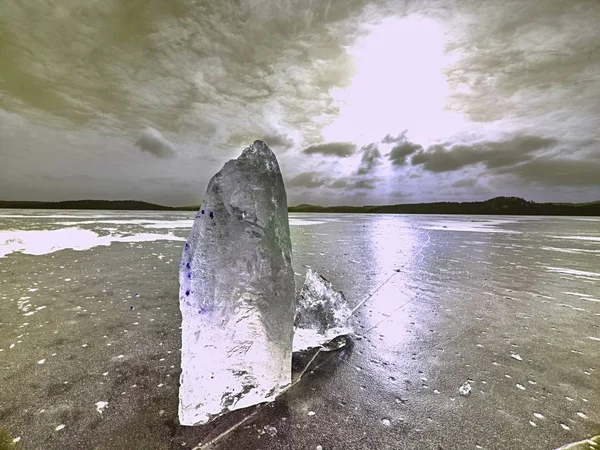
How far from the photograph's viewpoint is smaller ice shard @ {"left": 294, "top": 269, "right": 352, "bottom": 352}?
4.33 m

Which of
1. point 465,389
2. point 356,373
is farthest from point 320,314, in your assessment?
point 465,389

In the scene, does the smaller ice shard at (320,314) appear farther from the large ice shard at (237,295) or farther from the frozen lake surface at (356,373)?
the large ice shard at (237,295)

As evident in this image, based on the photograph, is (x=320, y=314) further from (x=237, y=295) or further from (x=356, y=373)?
(x=237, y=295)

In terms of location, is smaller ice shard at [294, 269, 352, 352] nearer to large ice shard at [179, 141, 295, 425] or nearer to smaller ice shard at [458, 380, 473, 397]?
large ice shard at [179, 141, 295, 425]

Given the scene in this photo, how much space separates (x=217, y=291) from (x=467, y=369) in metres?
3.15

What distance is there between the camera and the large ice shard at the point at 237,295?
2.72 m

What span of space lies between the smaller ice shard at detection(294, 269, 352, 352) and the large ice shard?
47.9 inches

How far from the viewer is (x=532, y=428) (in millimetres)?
2549

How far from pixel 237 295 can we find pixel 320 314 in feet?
6.23

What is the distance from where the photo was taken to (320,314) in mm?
4383

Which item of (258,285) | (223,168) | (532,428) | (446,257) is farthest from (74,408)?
(446,257)

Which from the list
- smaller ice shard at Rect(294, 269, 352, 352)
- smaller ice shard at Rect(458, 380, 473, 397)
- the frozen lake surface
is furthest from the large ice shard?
smaller ice shard at Rect(458, 380, 473, 397)

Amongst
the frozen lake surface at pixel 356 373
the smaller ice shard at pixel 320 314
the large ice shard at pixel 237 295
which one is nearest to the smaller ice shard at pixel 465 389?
the frozen lake surface at pixel 356 373

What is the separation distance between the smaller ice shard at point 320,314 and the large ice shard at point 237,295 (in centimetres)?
122
